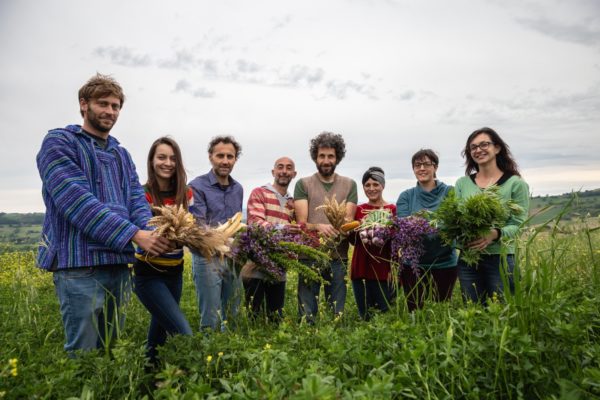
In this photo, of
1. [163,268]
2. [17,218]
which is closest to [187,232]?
[163,268]

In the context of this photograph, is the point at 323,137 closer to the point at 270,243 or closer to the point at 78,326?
the point at 270,243

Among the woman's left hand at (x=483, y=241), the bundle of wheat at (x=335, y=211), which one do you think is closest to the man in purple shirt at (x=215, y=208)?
the bundle of wheat at (x=335, y=211)

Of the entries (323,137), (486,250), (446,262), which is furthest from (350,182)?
(486,250)

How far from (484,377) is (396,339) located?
603 mm

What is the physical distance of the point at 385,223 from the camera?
4387 millimetres

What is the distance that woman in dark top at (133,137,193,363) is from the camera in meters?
3.66

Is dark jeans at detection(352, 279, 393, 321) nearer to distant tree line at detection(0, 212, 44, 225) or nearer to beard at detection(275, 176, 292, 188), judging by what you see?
beard at detection(275, 176, 292, 188)

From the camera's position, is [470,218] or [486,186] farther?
[486,186]

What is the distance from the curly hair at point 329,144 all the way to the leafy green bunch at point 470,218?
5.45 feet

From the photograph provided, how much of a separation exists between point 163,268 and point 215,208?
1.16 m

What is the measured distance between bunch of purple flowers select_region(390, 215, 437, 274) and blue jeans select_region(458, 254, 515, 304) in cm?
50

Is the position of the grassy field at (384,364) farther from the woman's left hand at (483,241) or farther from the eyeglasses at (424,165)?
the eyeglasses at (424,165)

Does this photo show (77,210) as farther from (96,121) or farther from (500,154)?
(500,154)

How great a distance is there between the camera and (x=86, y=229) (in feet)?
9.67
